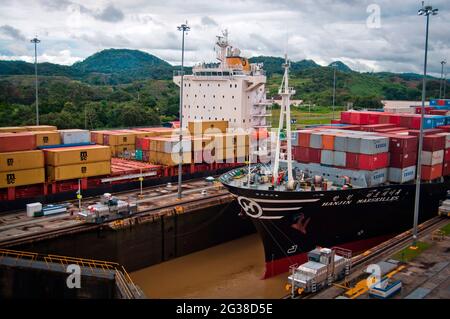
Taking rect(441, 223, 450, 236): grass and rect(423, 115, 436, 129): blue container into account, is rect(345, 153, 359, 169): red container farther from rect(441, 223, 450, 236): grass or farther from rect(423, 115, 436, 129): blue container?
rect(423, 115, 436, 129): blue container

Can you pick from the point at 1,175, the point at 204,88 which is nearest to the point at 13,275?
the point at 1,175

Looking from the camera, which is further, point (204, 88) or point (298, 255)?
point (204, 88)

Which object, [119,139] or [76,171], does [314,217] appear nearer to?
[76,171]

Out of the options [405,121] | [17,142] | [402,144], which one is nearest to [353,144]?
[402,144]

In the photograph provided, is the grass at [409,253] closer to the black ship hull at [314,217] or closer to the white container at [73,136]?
the black ship hull at [314,217]

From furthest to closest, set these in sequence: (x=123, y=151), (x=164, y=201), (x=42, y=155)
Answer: (x=123, y=151)
(x=164, y=201)
(x=42, y=155)
